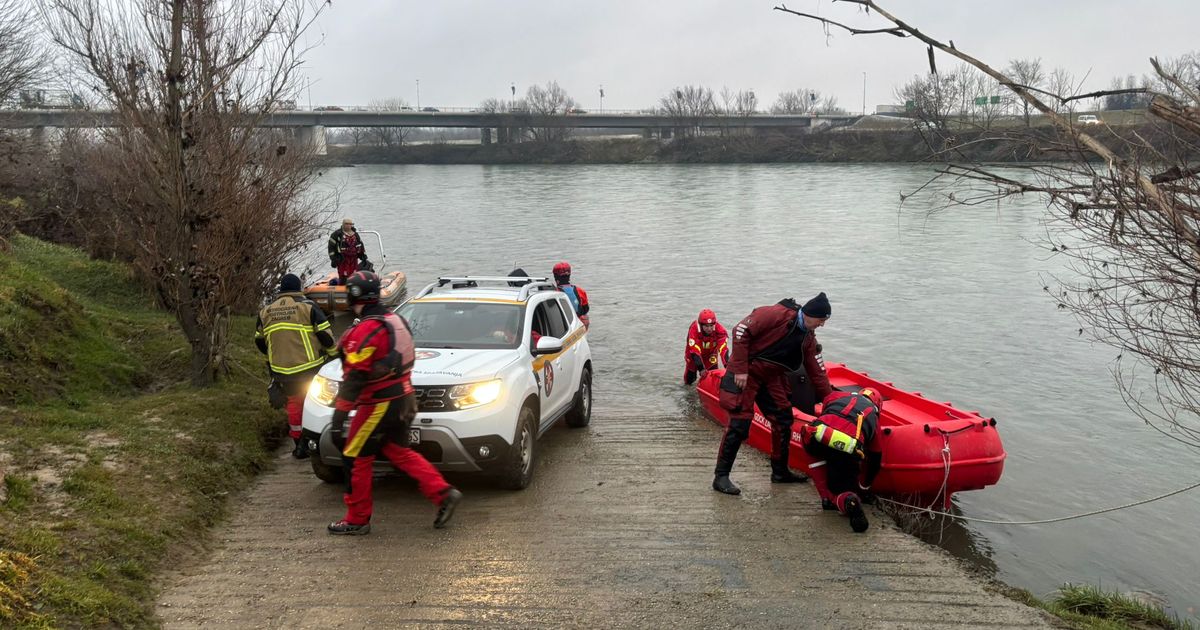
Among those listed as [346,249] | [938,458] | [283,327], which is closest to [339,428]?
[283,327]

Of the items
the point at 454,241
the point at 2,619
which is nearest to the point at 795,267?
the point at 454,241

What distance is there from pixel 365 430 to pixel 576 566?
5.72ft

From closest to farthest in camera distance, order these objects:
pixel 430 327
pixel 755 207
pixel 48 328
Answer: pixel 430 327 < pixel 48 328 < pixel 755 207

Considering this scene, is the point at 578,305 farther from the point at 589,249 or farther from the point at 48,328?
the point at 589,249

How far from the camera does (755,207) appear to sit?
150 ft

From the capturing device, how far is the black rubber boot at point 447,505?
646 centimetres

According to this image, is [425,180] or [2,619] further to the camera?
[425,180]

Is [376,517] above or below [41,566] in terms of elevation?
below

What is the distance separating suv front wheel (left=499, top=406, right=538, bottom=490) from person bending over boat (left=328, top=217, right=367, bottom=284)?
8.86 meters

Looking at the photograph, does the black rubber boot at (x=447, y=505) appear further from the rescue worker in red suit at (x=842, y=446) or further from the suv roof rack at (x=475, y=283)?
the suv roof rack at (x=475, y=283)

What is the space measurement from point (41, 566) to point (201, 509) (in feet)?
5.90

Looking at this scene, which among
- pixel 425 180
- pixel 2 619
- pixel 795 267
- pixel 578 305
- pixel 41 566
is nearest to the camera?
pixel 2 619

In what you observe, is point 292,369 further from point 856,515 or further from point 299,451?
point 856,515

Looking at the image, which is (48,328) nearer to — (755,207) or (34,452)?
(34,452)
